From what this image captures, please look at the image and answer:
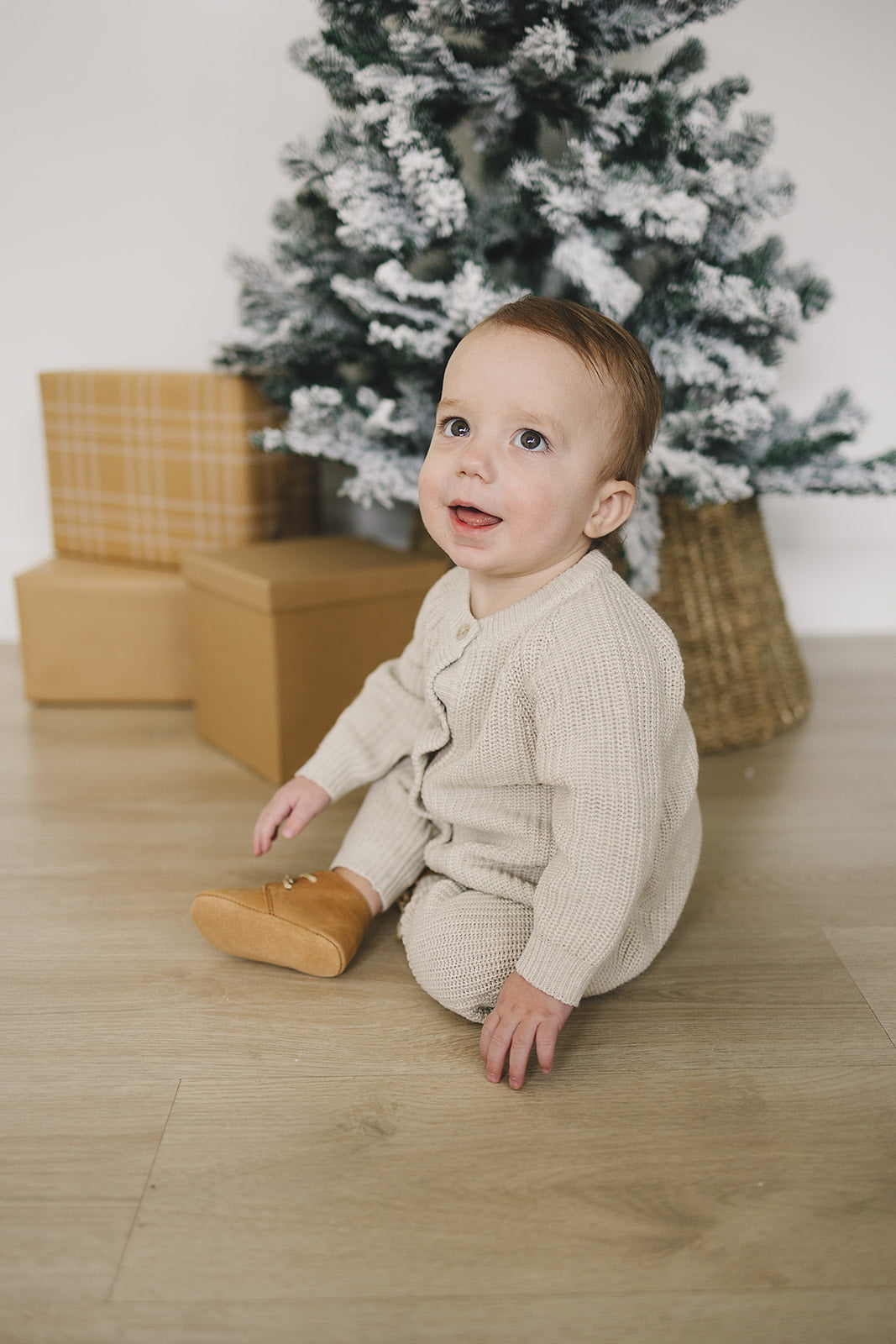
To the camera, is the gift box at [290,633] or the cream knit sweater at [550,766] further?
the gift box at [290,633]

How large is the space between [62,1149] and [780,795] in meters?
0.92

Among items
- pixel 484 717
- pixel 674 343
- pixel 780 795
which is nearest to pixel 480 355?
pixel 484 717

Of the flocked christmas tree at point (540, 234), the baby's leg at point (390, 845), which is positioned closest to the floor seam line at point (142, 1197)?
the baby's leg at point (390, 845)

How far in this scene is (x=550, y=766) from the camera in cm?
79

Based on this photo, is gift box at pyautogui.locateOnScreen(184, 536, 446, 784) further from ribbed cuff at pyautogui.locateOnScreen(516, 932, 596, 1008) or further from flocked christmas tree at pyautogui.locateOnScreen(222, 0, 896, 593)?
ribbed cuff at pyautogui.locateOnScreen(516, 932, 596, 1008)

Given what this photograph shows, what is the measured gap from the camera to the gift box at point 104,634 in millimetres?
1509

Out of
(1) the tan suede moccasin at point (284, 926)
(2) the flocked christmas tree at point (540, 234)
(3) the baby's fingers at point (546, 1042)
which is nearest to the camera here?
(3) the baby's fingers at point (546, 1042)

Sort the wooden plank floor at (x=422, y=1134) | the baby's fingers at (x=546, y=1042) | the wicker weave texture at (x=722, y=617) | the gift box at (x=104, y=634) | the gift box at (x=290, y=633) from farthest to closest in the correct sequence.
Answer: the gift box at (x=104, y=634) < the wicker weave texture at (x=722, y=617) < the gift box at (x=290, y=633) < the baby's fingers at (x=546, y=1042) < the wooden plank floor at (x=422, y=1134)

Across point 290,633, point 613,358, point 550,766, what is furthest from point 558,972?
point 290,633

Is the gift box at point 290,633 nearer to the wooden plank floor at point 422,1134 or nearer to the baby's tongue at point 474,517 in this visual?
the wooden plank floor at point 422,1134

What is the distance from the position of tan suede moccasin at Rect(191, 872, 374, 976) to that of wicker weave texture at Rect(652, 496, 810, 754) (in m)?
0.65

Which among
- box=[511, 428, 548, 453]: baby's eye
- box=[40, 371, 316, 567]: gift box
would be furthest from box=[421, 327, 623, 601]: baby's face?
box=[40, 371, 316, 567]: gift box

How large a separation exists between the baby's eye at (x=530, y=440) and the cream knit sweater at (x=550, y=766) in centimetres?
11

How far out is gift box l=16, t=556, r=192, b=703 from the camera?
1.51 meters
